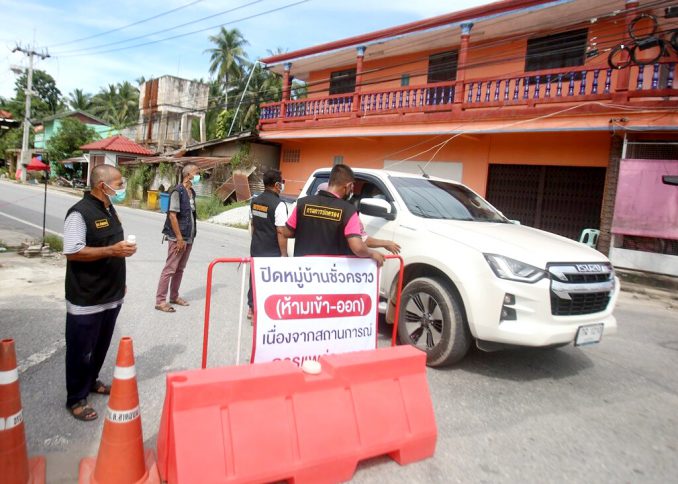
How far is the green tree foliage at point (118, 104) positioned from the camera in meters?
55.3

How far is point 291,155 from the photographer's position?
2220 centimetres

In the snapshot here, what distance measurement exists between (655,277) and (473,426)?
9.02 meters

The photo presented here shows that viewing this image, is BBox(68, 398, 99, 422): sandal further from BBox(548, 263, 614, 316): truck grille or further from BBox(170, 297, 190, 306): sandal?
BBox(548, 263, 614, 316): truck grille

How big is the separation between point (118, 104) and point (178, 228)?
6042 centimetres

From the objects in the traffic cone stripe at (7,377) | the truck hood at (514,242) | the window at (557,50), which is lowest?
the traffic cone stripe at (7,377)

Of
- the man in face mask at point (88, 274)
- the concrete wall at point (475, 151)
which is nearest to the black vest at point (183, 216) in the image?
the man in face mask at point (88, 274)

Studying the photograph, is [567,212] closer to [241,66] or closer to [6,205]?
[6,205]

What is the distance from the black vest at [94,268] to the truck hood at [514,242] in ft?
9.00

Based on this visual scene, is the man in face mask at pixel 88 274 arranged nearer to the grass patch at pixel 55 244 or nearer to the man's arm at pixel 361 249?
the man's arm at pixel 361 249

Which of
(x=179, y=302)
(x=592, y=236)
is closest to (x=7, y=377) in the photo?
(x=179, y=302)

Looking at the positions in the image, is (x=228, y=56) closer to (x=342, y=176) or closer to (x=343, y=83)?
(x=343, y=83)

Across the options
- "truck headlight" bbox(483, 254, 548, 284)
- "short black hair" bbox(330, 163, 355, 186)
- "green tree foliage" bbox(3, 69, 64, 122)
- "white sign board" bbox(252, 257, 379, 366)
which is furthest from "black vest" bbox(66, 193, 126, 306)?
"green tree foliage" bbox(3, 69, 64, 122)

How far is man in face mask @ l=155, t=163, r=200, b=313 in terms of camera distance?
5.92 meters

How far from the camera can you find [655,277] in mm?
10344
